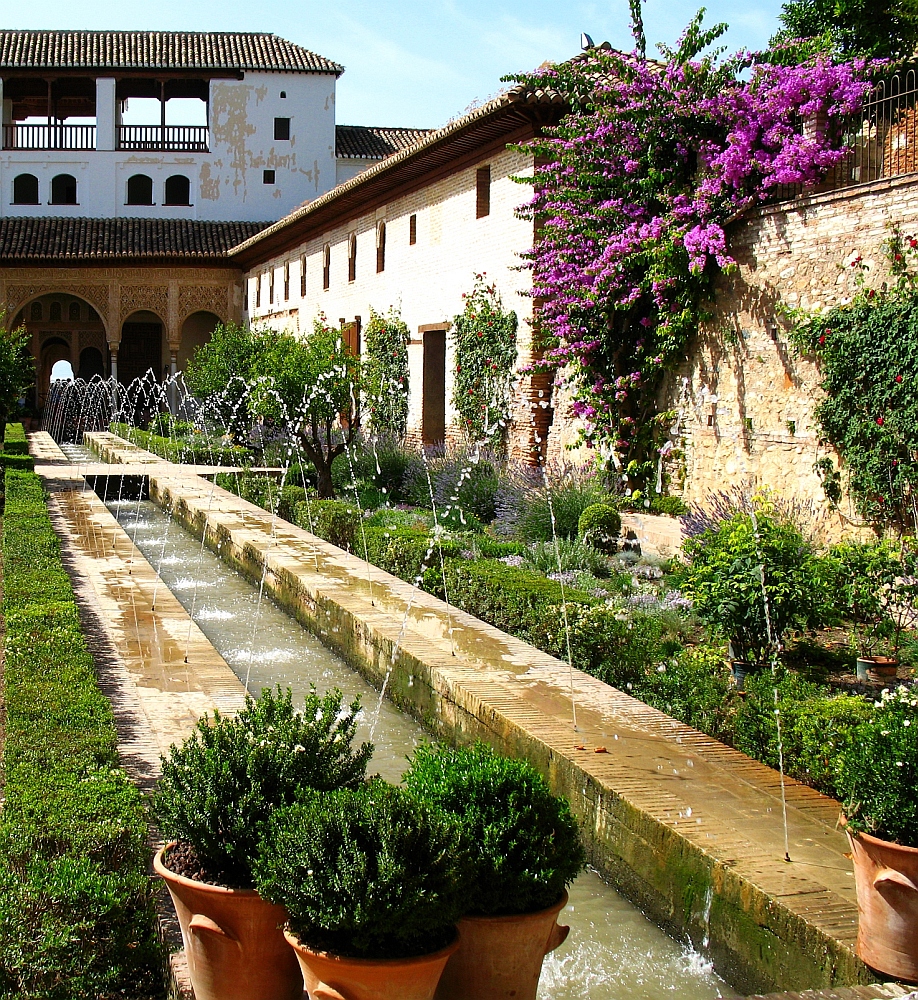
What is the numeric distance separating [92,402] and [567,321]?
81.3ft

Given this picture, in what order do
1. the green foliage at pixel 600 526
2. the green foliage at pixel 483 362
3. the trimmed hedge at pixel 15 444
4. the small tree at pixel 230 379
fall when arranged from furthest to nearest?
the small tree at pixel 230 379 < the trimmed hedge at pixel 15 444 < the green foliage at pixel 483 362 < the green foliage at pixel 600 526

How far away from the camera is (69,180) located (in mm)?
33750

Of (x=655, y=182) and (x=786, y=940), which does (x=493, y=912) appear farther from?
(x=655, y=182)

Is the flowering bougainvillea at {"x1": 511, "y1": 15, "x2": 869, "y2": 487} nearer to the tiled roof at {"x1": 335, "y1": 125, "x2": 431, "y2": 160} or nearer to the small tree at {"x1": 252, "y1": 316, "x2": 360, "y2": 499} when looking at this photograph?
the small tree at {"x1": 252, "y1": 316, "x2": 360, "y2": 499}

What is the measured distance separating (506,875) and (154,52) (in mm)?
34578

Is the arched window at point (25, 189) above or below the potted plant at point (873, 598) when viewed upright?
above

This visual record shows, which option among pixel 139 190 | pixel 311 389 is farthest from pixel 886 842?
pixel 139 190

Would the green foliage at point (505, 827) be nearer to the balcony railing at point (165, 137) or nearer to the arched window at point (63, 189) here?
the balcony railing at point (165, 137)

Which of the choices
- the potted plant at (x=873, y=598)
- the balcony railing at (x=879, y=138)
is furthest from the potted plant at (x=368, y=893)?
the balcony railing at (x=879, y=138)

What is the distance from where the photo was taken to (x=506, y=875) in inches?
98.8

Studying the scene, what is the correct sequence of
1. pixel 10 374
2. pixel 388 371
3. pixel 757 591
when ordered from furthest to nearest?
pixel 388 371 < pixel 10 374 < pixel 757 591

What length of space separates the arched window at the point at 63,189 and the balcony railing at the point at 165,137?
1935mm

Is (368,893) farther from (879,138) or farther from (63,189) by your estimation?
(63,189)

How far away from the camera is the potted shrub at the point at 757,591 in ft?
18.4
